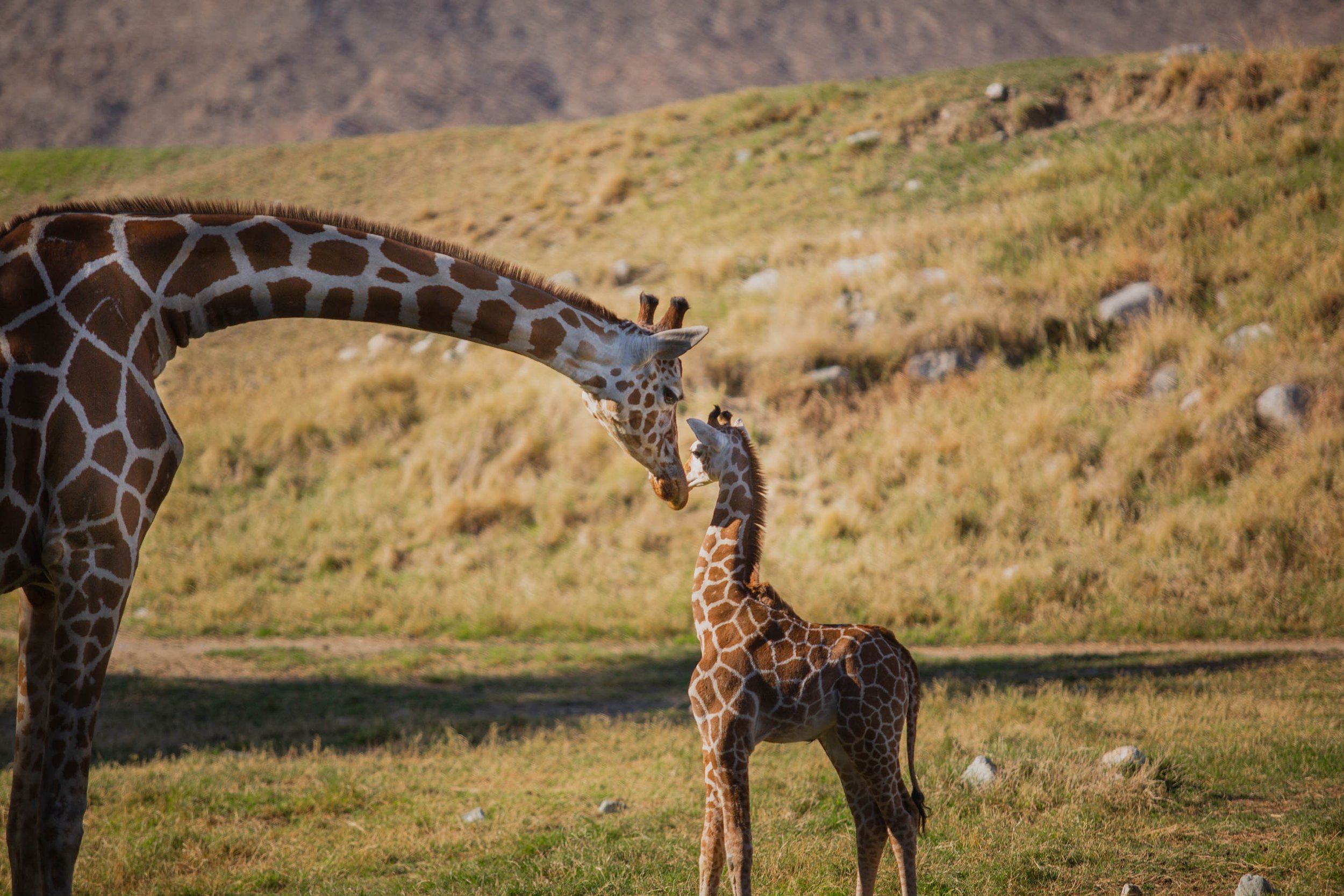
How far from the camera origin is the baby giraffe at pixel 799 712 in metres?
5.00

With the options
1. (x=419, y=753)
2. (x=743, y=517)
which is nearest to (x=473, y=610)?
(x=419, y=753)

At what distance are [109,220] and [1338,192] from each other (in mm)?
19932

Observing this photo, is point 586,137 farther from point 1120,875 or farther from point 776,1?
point 776,1

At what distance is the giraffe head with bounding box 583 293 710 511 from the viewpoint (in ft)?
18.6

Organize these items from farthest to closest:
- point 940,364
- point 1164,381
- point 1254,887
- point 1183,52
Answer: point 1183,52, point 940,364, point 1164,381, point 1254,887

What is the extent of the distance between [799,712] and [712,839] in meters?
0.73

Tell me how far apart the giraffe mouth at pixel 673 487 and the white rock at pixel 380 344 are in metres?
19.5

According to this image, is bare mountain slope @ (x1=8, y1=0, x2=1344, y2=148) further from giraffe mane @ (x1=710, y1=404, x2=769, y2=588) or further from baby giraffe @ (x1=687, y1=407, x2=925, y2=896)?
baby giraffe @ (x1=687, y1=407, x2=925, y2=896)

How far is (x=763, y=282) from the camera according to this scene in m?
21.8

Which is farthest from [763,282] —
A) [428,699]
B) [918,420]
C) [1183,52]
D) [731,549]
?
[731,549]

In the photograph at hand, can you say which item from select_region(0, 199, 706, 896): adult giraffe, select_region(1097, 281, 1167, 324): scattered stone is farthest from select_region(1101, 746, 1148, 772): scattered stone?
select_region(1097, 281, 1167, 324): scattered stone

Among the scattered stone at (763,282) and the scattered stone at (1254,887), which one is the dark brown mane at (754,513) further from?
the scattered stone at (763,282)

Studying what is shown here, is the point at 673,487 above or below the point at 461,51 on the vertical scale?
below

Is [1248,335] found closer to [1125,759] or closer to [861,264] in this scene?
[861,264]
